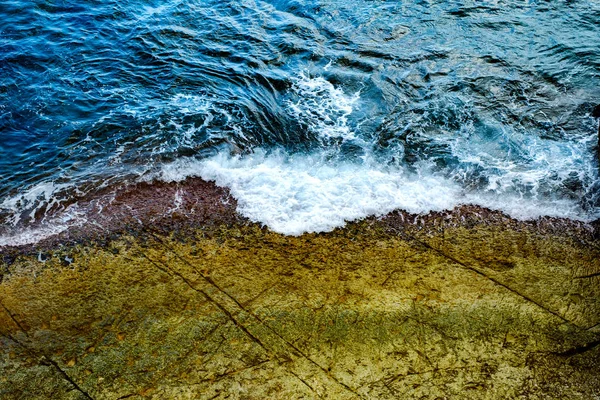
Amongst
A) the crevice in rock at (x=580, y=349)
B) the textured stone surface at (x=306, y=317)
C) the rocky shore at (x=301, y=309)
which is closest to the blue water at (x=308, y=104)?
the rocky shore at (x=301, y=309)

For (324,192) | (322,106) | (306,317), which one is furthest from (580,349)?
(322,106)

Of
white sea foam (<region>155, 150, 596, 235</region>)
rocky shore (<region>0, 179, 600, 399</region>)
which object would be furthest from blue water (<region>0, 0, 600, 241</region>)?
rocky shore (<region>0, 179, 600, 399</region>)

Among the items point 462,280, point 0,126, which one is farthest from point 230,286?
point 0,126

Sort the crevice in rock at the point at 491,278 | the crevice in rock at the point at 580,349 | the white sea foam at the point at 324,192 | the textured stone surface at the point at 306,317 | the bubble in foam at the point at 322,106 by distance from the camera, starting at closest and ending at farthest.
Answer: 1. the textured stone surface at the point at 306,317
2. the crevice in rock at the point at 580,349
3. the crevice in rock at the point at 491,278
4. the white sea foam at the point at 324,192
5. the bubble in foam at the point at 322,106

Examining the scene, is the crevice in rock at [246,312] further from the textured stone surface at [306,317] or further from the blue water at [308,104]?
the blue water at [308,104]

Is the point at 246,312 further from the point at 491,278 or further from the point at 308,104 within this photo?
the point at 308,104

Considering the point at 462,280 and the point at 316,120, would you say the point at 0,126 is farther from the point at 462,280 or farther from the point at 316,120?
the point at 462,280
